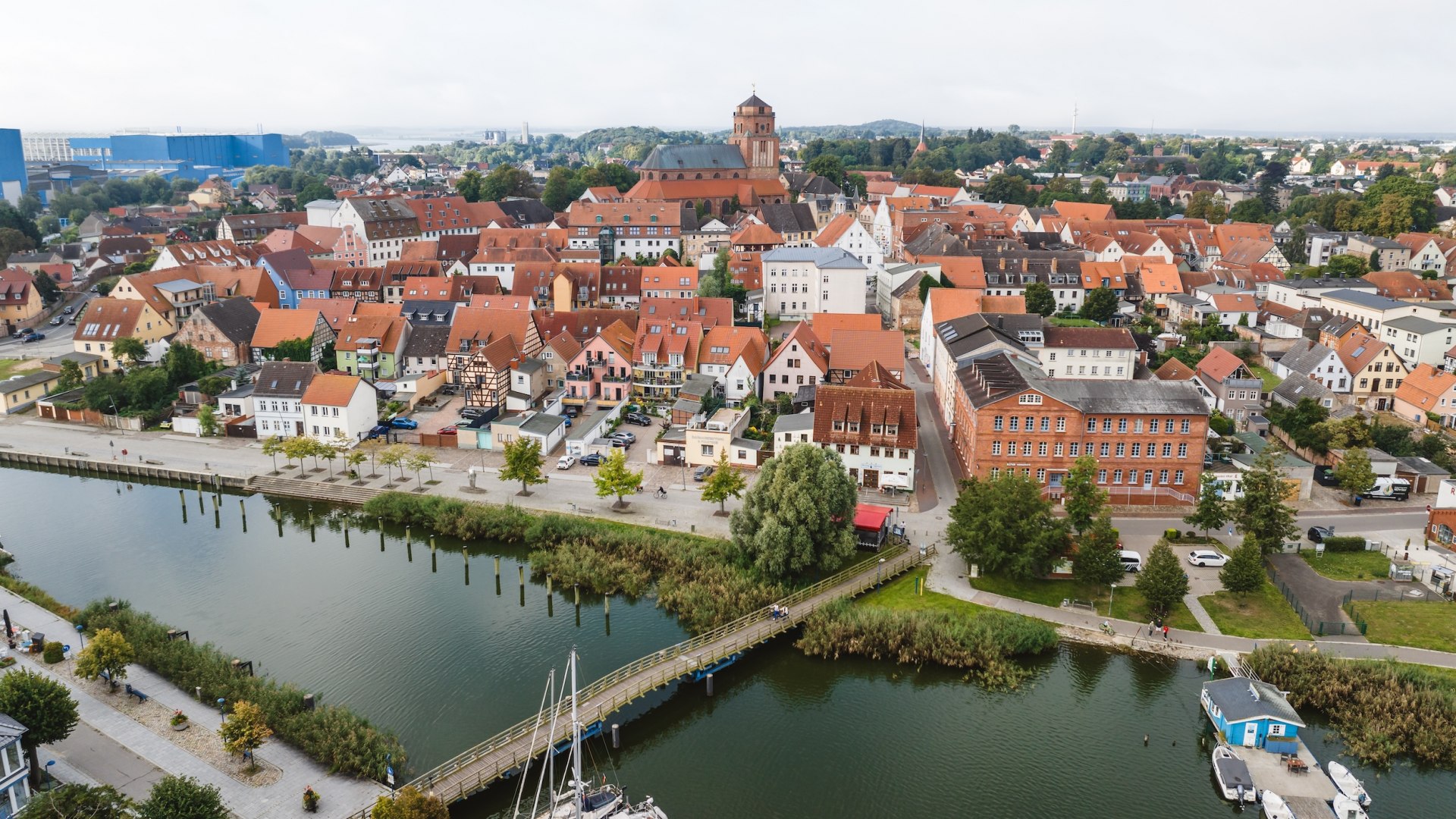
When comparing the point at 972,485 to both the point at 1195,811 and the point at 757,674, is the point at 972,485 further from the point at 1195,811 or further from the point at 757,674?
the point at 1195,811

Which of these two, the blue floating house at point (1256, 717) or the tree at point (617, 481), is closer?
the blue floating house at point (1256, 717)

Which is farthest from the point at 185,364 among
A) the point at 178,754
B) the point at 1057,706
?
the point at 1057,706

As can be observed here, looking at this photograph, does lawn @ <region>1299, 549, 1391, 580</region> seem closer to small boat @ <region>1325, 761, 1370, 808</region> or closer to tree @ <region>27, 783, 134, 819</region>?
small boat @ <region>1325, 761, 1370, 808</region>

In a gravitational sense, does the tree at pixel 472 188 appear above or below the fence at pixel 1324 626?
above

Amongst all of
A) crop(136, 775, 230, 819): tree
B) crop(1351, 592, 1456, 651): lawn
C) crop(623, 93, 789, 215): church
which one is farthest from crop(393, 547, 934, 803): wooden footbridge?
crop(623, 93, 789, 215): church

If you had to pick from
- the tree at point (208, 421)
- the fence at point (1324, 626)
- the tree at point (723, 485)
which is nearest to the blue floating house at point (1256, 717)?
the fence at point (1324, 626)

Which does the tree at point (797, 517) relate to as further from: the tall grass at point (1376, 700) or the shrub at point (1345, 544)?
the shrub at point (1345, 544)

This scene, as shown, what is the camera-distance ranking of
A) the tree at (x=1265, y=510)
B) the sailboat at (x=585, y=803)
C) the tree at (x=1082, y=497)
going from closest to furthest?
the sailboat at (x=585, y=803) < the tree at (x=1265, y=510) < the tree at (x=1082, y=497)
